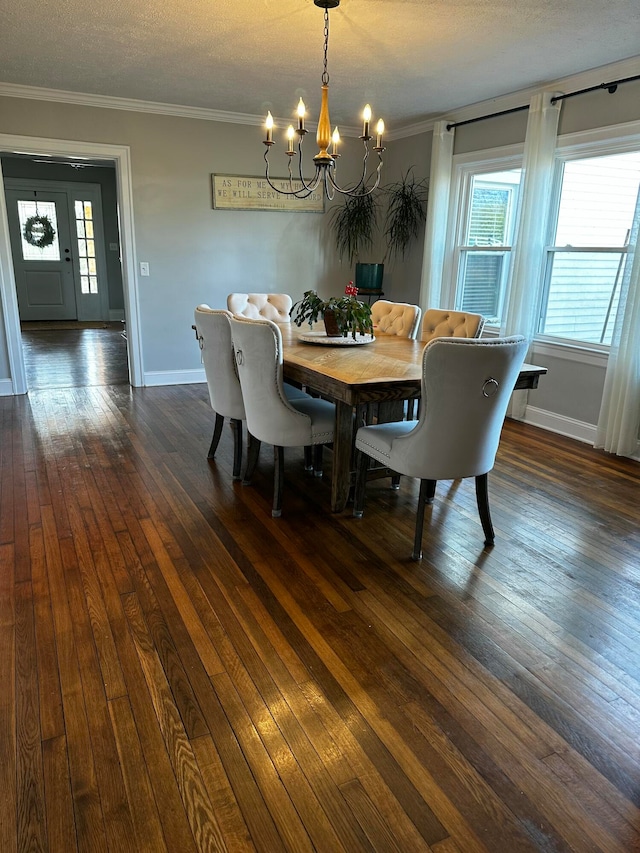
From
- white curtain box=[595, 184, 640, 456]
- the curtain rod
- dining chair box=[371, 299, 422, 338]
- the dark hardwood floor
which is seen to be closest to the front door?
the dark hardwood floor

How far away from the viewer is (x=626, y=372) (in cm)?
397

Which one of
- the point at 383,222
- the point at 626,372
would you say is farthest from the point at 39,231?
the point at 626,372

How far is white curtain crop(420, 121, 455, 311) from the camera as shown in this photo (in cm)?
538

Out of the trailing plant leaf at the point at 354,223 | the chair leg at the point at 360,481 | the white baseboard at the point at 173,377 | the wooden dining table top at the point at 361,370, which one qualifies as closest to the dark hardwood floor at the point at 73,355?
the white baseboard at the point at 173,377

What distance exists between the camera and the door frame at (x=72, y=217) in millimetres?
9719

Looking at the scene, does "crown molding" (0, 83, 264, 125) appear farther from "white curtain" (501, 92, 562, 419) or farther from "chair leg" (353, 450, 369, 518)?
"chair leg" (353, 450, 369, 518)

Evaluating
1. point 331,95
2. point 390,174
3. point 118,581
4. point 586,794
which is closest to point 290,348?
point 118,581

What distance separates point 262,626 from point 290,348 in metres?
1.67

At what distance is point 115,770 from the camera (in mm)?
1508

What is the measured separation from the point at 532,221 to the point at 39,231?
8.70 metres

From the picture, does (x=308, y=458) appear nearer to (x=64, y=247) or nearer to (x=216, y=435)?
(x=216, y=435)

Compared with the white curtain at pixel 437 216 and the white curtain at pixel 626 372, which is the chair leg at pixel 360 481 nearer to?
the white curtain at pixel 626 372

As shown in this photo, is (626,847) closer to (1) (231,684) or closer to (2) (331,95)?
(1) (231,684)

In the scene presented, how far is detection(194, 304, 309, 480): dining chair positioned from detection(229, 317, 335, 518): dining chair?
0.21 meters
